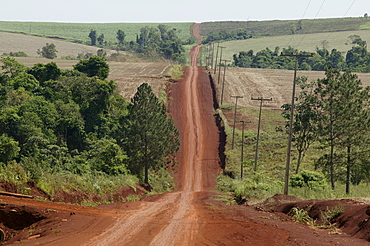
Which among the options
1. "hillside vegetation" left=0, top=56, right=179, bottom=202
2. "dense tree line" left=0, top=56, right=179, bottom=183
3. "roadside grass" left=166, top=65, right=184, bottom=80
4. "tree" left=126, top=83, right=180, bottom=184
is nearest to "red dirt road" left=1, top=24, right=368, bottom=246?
"hillside vegetation" left=0, top=56, right=179, bottom=202

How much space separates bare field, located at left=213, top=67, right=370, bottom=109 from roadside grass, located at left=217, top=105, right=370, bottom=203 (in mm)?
9588

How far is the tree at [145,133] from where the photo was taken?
48.3m

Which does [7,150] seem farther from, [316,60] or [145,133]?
[316,60]

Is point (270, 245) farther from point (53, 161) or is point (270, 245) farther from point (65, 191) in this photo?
point (53, 161)

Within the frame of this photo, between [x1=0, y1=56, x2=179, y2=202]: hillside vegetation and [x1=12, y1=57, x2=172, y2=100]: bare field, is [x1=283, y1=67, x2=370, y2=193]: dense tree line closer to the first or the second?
[x1=0, y1=56, x2=179, y2=202]: hillside vegetation

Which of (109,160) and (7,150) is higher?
(7,150)

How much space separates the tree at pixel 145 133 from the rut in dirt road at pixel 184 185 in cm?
579

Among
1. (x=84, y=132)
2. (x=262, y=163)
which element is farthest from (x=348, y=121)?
(x=84, y=132)

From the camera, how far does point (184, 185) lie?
2312 inches

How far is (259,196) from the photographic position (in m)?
33.9

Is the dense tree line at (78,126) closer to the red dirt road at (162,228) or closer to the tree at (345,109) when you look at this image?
the red dirt road at (162,228)

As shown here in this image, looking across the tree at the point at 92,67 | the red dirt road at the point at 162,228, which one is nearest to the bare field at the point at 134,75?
the tree at the point at 92,67

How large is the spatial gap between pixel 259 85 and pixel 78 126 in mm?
64227

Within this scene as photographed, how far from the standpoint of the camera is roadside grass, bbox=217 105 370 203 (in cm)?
3709
